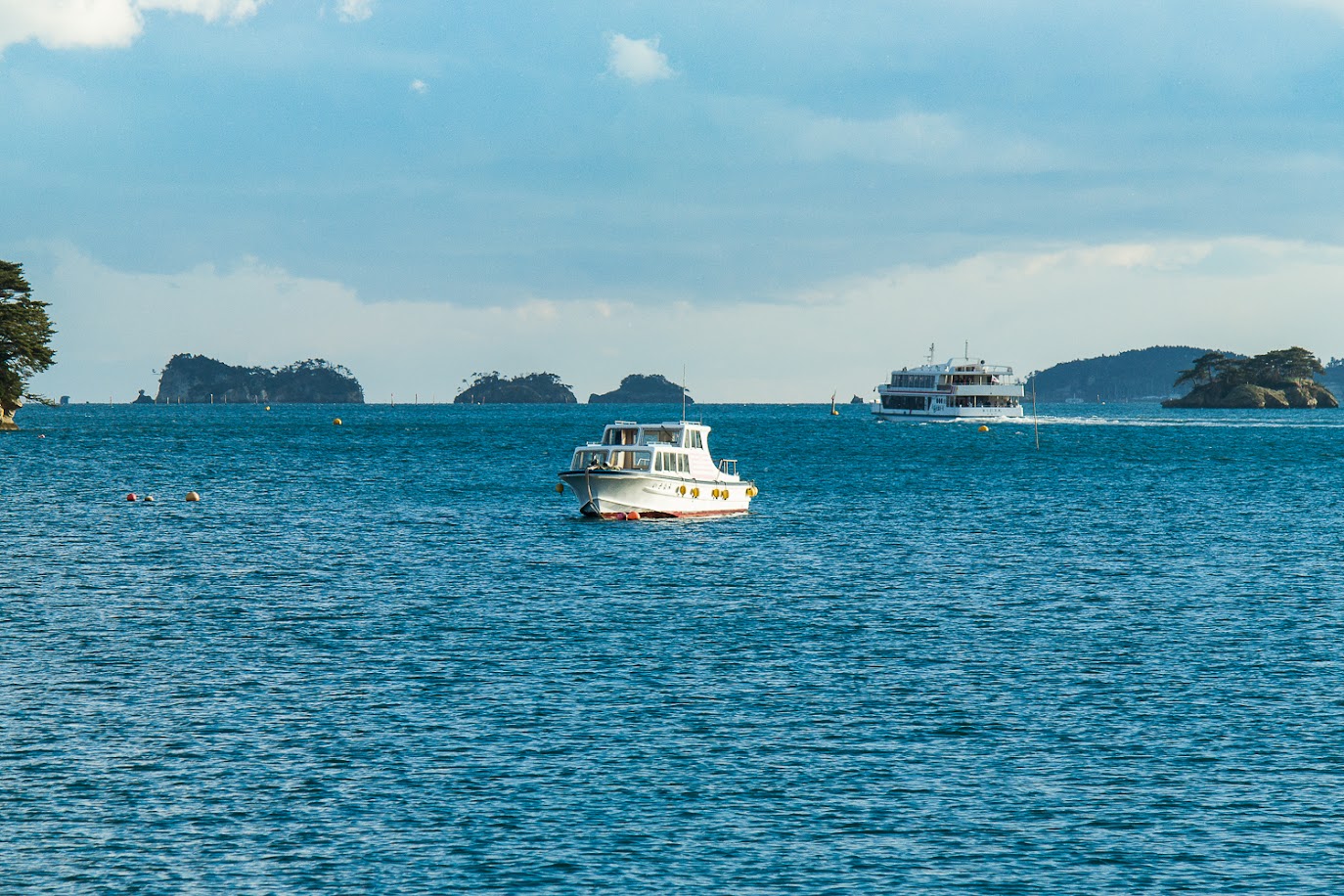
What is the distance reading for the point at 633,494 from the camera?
78188 millimetres

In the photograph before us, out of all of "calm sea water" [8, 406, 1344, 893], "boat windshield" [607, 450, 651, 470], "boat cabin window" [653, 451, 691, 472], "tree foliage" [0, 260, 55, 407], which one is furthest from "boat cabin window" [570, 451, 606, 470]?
"tree foliage" [0, 260, 55, 407]

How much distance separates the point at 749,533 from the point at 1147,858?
170 ft

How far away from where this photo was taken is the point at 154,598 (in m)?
50.9

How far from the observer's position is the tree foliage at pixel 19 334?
143 meters

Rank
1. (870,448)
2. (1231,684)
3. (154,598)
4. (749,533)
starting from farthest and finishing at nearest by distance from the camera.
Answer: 1. (870,448)
2. (749,533)
3. (154,598)
4. (1231,684)

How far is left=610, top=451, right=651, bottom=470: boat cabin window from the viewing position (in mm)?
78062

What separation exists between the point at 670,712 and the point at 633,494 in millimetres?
45160

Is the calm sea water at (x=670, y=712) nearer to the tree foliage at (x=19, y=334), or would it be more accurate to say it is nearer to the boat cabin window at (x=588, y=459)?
the boat cabin window at (x=588, y=459)

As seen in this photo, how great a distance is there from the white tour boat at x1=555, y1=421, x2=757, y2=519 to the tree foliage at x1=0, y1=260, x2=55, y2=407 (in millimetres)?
84678

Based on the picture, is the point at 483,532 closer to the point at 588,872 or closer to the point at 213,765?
the point at 213,765

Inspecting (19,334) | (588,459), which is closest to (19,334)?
(19,334)

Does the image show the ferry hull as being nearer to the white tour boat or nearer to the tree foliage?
the white tour boat

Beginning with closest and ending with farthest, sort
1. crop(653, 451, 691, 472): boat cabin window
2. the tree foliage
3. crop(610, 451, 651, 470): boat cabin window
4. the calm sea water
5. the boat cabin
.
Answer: the calm sea water, the boat cabin, crop(610, 451, 651, 470): boat cabin window, crop(653, 451, 691, 472): boat cabin window, the tree foliage

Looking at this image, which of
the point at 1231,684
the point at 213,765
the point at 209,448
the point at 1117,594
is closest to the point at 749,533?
the point at 1117,594
